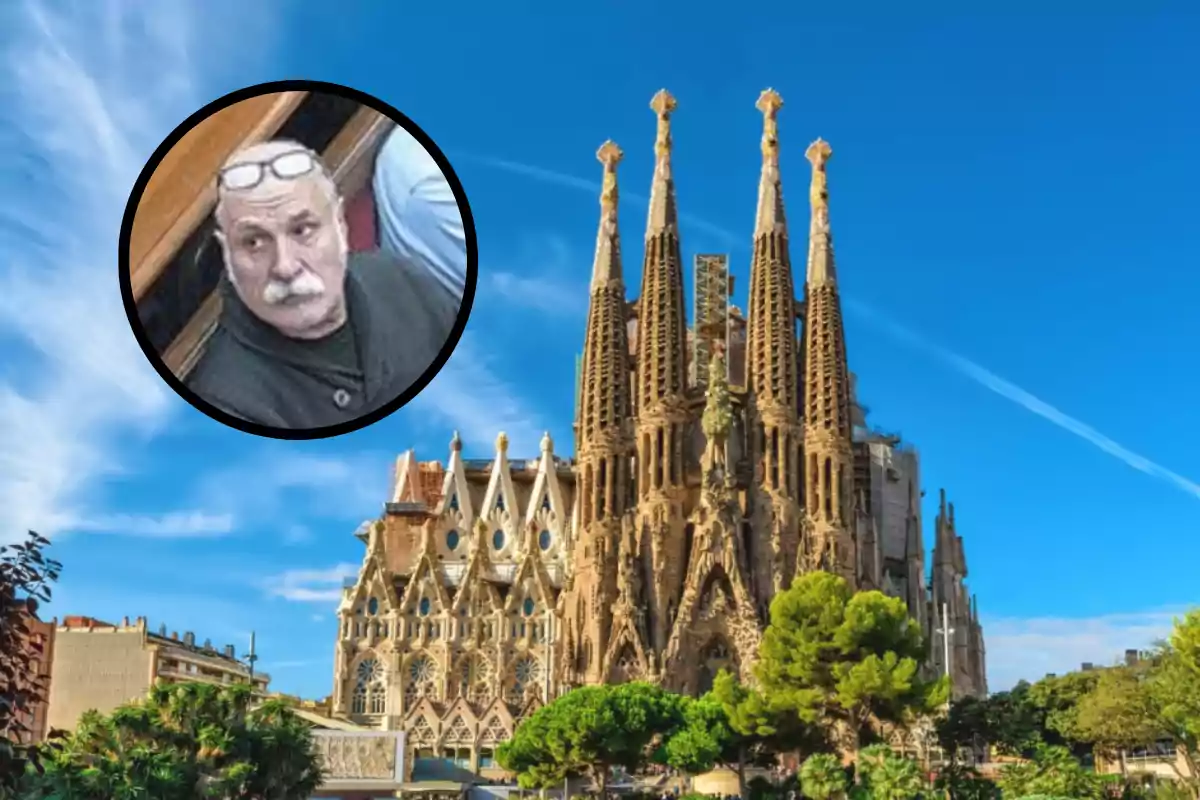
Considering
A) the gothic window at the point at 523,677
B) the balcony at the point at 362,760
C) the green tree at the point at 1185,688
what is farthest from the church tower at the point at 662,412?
the green tree at the point at 1185,688

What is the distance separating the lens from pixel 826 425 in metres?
55.7

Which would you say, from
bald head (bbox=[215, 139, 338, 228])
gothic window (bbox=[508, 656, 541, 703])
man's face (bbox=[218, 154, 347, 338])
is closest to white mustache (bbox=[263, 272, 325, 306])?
man's face (bbox=[218, 154, 347, 338])

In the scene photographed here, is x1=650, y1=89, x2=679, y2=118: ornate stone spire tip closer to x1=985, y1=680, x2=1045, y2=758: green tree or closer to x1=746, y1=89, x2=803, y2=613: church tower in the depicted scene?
x1=746, y1=89, x2=803, y2=613: church tower

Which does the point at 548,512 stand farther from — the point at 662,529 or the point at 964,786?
the point at 964,786

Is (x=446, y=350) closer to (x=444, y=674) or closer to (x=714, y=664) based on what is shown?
(x=714, y=664)

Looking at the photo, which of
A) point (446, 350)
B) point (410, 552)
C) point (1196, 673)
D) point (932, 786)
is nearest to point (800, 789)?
point (932, 786)

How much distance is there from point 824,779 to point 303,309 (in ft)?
111

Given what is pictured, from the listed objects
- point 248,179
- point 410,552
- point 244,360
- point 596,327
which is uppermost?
Result: point 596,327

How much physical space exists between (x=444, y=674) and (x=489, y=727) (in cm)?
344

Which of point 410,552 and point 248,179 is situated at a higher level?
point 410,552

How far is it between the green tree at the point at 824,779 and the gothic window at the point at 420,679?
25.2m

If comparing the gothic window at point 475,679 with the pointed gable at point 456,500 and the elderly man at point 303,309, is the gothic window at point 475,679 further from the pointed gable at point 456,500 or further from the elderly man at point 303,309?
the elderly man at point 303,309

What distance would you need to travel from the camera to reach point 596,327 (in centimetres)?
5781

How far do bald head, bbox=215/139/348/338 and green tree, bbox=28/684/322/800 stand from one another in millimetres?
21335
